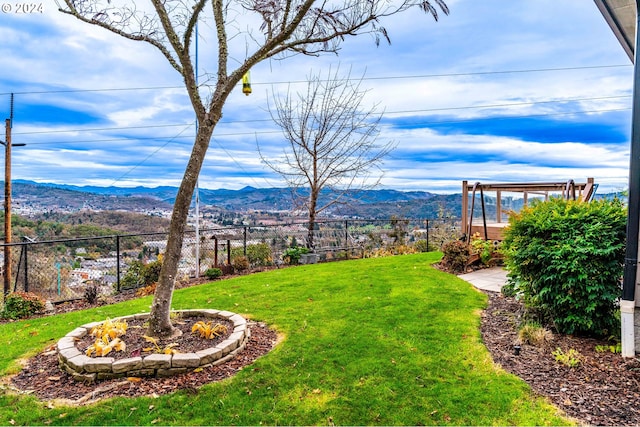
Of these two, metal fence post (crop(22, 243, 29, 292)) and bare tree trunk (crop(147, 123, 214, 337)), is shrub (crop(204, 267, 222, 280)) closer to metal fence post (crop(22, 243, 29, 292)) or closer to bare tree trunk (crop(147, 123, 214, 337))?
metal fence post (crop(22, 243, 29, 292))

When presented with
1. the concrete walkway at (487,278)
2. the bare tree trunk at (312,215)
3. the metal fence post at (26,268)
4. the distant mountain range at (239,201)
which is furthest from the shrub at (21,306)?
the concrete walkway at (487,278)

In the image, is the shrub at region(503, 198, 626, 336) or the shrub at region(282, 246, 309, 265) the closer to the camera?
the shrub at region(503, 198, 626, 336)

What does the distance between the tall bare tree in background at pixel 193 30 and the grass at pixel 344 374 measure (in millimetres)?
1164

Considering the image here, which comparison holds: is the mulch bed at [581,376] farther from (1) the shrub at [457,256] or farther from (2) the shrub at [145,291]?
(2) the shrub at [145,291]

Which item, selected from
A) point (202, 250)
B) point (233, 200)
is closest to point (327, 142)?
point (233, 200)

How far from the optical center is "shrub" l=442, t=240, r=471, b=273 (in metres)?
6.81

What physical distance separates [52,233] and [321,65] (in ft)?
25.4

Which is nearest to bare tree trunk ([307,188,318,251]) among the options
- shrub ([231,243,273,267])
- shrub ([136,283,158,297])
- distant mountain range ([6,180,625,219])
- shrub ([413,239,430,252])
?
distant mountain range ([6,180,625,219])

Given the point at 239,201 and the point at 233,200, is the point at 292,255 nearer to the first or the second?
the point at 239,201

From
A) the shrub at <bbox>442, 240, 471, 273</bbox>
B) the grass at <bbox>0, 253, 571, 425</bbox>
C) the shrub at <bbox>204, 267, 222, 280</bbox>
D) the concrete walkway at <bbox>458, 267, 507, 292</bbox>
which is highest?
the shrub at <bbox>442, 240, 471, 273</bbox>

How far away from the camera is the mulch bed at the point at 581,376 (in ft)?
7.66

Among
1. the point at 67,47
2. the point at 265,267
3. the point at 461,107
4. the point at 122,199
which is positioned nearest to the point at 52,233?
the point at 122,199

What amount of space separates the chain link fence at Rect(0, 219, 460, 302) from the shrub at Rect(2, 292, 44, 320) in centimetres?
59

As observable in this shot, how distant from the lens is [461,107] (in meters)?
10.5
